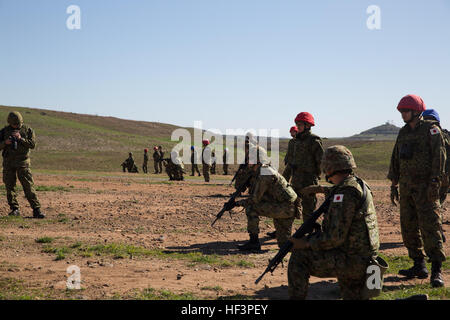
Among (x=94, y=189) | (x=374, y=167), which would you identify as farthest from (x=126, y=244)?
(x=374, y=167)

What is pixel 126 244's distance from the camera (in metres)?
8.48

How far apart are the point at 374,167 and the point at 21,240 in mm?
45825

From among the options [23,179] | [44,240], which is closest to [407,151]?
[44,240]

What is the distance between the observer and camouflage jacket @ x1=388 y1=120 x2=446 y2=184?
618 cm

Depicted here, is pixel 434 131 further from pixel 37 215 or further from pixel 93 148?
pixel 93 148

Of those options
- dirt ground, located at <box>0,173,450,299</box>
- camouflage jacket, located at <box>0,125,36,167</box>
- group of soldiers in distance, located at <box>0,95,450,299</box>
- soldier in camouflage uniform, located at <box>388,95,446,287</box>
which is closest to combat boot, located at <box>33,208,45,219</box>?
group of soldiers in distance, located at <box>0,95,450,299</box>

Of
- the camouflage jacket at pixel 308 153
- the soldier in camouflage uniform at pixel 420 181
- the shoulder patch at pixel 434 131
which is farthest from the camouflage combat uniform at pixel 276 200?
the shoulder patch at pixel 434 131

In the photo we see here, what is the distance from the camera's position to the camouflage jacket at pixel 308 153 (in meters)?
8.38

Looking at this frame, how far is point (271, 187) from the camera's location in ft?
24.5

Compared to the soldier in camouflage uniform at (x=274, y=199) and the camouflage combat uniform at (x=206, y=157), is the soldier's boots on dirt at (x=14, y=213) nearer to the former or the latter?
the soldier in camouflage uniform at (x=274, y=199)

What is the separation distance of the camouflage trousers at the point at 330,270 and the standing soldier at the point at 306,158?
3.73 meters

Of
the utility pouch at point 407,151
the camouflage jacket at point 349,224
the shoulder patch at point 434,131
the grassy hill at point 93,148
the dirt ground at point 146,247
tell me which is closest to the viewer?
the camouflage jacket at point 349,224

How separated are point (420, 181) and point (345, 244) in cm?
256

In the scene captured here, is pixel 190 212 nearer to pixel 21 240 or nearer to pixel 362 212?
pixel 21 240
